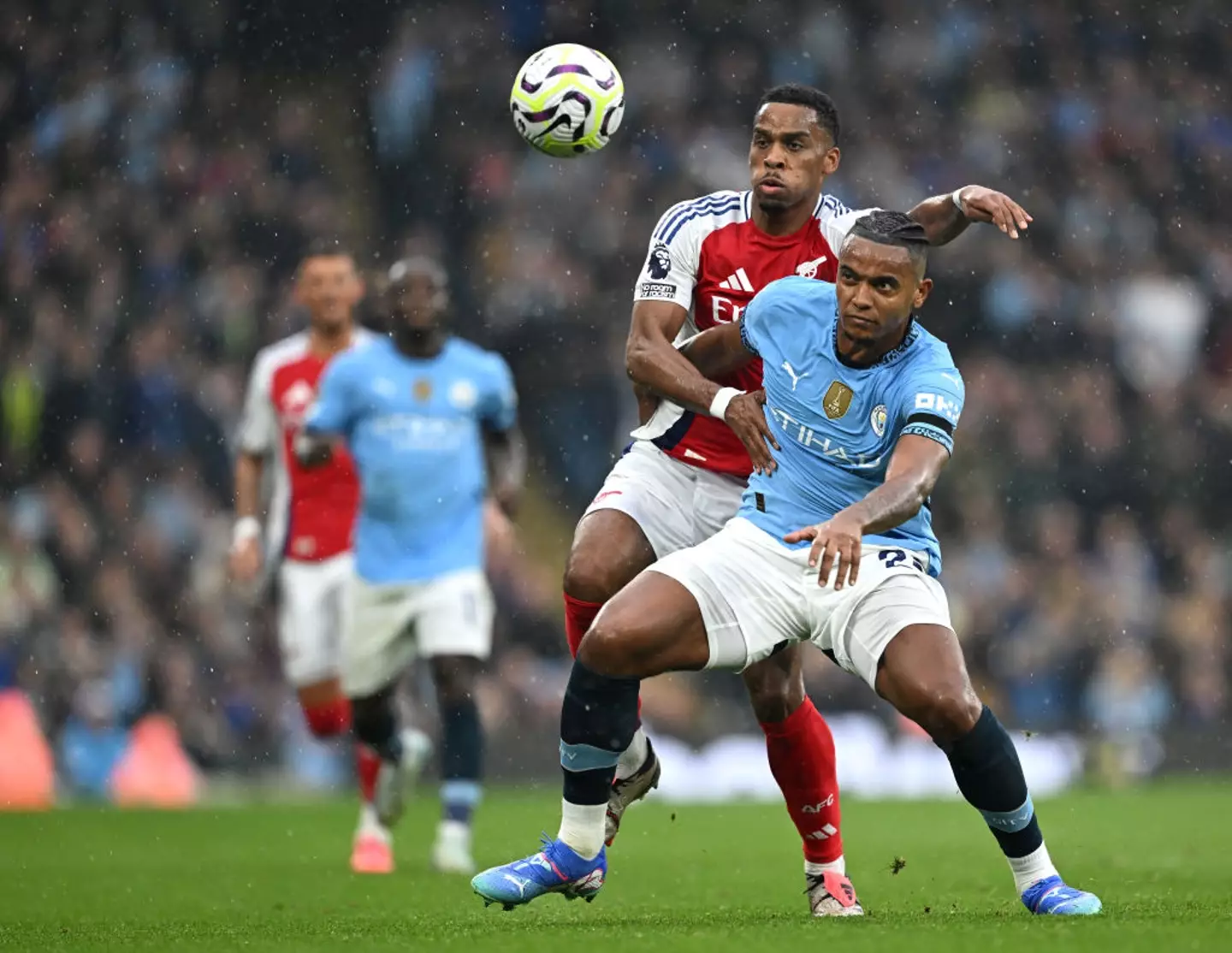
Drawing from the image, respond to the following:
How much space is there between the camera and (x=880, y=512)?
550cm

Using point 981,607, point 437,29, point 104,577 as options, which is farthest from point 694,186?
point 104,577

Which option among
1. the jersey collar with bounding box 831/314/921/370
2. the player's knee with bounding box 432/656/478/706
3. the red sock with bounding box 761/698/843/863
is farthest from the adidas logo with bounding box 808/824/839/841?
the player's knee with bounding box 432/656/478/706

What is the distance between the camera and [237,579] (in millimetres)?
9609

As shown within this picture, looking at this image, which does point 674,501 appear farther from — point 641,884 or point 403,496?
point 403,496

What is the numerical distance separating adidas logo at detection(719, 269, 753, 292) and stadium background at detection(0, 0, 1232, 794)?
8131 mm

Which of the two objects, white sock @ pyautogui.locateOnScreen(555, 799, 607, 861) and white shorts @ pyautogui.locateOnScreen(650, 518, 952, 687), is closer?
white shorts @ pyautogui.locateOnScreen(650, 518, 952, 687)

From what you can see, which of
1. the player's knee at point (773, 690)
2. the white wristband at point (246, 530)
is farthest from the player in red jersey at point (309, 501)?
the player's knee at point (773, 690)

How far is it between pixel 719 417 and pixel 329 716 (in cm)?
462

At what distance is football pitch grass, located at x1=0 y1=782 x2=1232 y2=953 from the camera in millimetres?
5496

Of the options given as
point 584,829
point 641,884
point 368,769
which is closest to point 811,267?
point 584,829

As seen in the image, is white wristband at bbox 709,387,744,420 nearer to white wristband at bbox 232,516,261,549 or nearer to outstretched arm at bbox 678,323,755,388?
outstretched arm at bbox 678,323,755,388

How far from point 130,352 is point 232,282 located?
1.11 metres

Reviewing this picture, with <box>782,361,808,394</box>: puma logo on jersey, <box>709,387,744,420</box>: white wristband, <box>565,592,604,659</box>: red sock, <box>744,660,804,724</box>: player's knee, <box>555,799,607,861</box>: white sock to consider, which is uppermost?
<box>782,361,808,394</box>: puma logo on jersey

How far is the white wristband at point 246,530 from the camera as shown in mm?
9812
